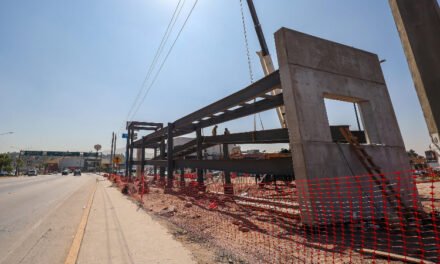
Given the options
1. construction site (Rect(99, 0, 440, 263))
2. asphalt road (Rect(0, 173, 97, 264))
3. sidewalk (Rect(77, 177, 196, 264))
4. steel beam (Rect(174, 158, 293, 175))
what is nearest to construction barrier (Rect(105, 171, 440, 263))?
construction site (Rect(99, 0, 440, 263))

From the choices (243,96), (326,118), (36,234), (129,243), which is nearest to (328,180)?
(326,118)

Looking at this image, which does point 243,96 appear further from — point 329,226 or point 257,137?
point 329,226

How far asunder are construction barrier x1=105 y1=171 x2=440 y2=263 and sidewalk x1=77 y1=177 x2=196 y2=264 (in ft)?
2.91

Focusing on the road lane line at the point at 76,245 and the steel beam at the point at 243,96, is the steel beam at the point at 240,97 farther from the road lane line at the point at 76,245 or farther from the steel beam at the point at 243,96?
the road lane line at the point at 76,245

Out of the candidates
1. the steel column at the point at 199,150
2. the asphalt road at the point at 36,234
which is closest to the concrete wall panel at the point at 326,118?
the asphalt road at the point at 36,234

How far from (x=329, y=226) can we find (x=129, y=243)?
17.3ft

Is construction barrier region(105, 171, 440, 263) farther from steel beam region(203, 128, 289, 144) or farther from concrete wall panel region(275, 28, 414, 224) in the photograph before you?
steel beam region(203, 128, 289, 144)

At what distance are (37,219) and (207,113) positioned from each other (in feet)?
28.9

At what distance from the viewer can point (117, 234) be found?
19.8ft

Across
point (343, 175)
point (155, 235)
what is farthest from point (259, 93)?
point (155, 235)

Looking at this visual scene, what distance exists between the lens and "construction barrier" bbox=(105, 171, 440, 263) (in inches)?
178

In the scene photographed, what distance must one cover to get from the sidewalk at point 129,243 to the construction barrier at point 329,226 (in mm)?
887

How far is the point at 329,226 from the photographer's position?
6594mm

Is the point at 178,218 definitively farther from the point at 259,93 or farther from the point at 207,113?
the point at 207,113
